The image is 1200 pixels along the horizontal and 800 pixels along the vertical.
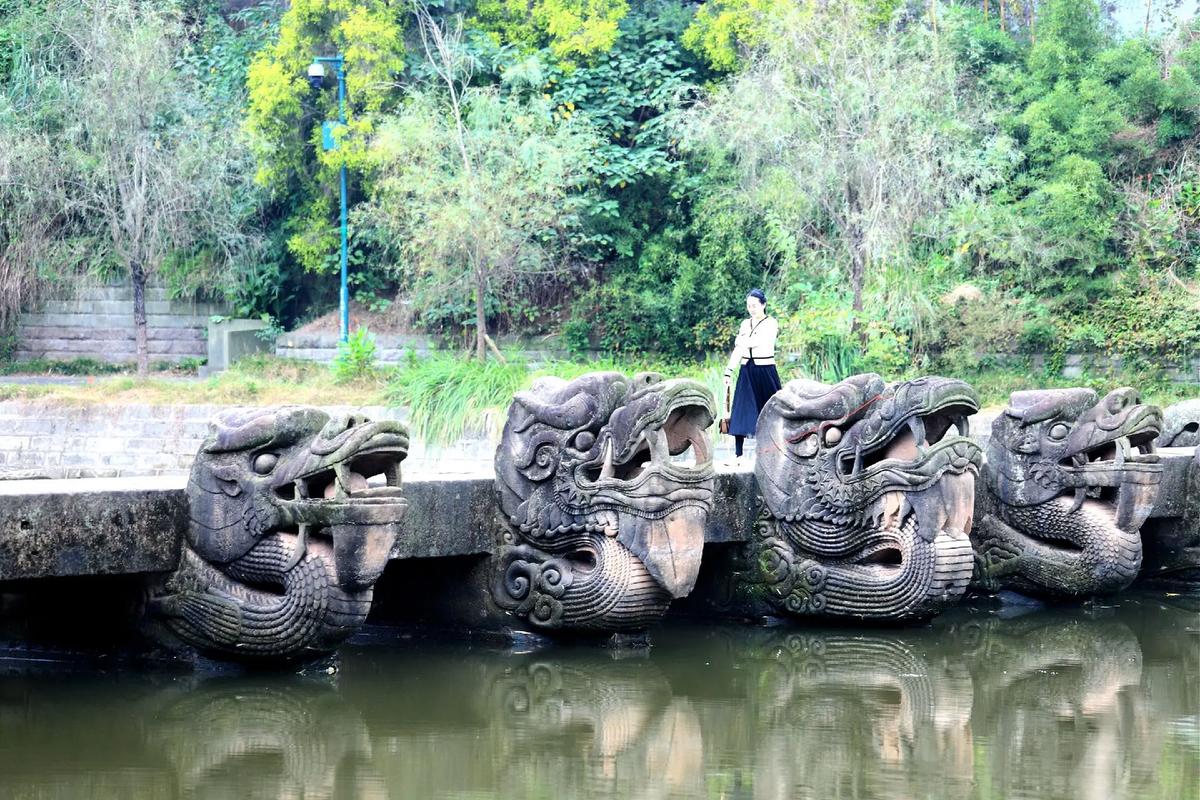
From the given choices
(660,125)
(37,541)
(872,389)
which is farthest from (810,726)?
(660,125)

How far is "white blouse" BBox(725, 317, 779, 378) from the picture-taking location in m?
10.7

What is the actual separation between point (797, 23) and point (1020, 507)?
40.0 ft

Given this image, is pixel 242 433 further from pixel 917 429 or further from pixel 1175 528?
pixel 1175 528

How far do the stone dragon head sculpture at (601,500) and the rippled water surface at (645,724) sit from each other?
333mm

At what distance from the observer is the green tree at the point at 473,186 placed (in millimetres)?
21641

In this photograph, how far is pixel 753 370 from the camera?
424 inches

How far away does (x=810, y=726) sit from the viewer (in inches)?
263

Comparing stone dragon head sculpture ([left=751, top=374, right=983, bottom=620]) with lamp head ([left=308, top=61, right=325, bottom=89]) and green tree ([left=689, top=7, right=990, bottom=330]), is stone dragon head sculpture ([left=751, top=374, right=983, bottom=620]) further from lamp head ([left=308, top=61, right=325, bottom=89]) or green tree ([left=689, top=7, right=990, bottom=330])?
lamp head ([left=308, top=61, right=325, bottom=89])

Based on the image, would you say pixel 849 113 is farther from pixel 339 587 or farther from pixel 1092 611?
pixel 339 587

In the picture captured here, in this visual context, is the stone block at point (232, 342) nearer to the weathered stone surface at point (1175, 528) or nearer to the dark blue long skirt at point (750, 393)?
the dark blue long skirt at point (750, 393)

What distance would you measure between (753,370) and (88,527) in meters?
5.17

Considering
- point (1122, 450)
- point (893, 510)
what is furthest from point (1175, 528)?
point (893, 510)

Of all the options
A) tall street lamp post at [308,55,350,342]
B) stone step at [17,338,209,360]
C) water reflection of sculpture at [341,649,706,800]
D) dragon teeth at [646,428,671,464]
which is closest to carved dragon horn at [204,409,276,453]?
water reflection of sculpture at [341,649,706,800]

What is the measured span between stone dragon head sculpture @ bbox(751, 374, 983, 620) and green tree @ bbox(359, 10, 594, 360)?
43.4 feet
